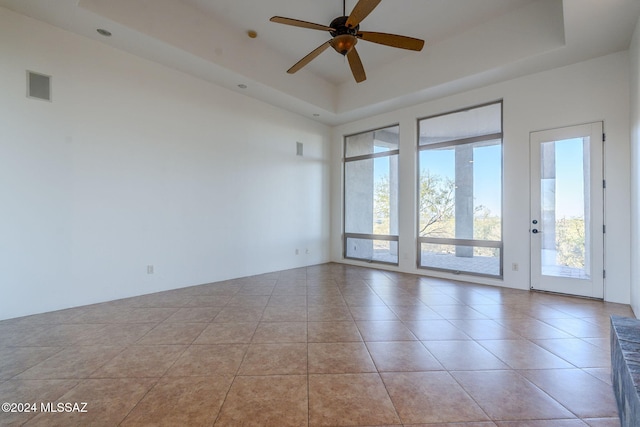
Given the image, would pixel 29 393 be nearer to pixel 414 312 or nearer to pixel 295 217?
pixel 414 312

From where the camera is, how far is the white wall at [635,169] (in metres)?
3.06

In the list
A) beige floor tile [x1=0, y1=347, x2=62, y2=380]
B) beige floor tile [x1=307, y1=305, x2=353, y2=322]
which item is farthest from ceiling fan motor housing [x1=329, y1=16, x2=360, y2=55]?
beige floor tile [x1=0, y1=347, x2=62, y2=380]

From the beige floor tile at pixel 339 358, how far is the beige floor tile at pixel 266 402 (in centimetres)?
21

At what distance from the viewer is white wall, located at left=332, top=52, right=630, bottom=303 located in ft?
11.9

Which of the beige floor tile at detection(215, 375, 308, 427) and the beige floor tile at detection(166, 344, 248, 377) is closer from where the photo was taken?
the beige floor tile at detection(215, 375, 308, 427)

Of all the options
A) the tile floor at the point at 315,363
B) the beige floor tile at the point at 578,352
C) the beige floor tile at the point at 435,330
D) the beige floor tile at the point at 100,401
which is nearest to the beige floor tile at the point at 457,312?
the tile floor at the point at 315,363

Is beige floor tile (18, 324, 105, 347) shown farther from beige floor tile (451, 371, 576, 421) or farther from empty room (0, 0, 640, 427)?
beige floor tile (451, 371, 576, 421)

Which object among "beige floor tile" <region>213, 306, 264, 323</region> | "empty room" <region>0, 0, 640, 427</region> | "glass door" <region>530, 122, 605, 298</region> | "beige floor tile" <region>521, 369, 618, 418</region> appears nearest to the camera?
"beige floor tile" <region>521, 369, 618, 418</region>

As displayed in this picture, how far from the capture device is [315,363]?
218cm

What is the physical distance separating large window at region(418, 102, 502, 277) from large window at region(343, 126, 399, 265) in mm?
621

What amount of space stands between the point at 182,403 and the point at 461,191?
16.8 ft

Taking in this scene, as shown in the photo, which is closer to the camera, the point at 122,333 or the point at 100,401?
the point at 100,401

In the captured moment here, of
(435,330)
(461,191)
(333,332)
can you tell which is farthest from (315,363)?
(461,191)

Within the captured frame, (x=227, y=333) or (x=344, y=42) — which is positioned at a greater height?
(x=344, y=42)
